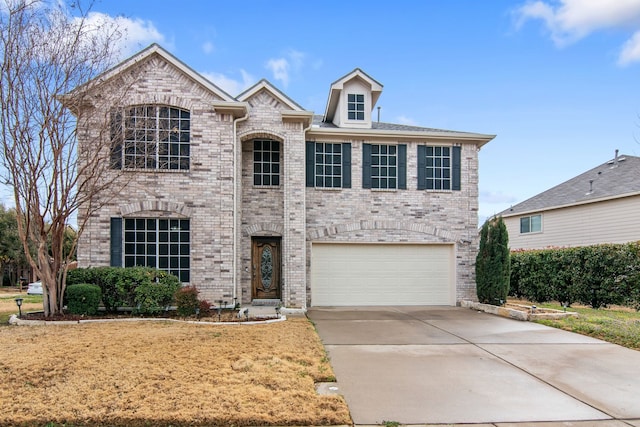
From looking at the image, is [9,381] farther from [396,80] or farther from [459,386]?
[396,80]

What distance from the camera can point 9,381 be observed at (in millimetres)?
5723

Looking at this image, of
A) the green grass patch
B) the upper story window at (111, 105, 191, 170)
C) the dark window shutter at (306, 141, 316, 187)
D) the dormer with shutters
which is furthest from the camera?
the dormer with shutters

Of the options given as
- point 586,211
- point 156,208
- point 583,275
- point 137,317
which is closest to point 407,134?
point 583,275

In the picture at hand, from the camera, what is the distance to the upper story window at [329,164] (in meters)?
14.7

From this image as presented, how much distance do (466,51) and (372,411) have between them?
1163 centimetres

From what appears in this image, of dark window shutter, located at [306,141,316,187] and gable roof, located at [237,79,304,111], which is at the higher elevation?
gable roof, located at [237,79,304,111]

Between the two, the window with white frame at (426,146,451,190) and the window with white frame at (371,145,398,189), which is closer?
the window with white frame at (371,145,398,189)

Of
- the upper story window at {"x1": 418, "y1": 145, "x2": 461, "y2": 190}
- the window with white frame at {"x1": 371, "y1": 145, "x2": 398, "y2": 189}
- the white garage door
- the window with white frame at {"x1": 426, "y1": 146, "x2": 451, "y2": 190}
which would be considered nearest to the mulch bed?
the white garage door

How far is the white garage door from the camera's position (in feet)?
48.2

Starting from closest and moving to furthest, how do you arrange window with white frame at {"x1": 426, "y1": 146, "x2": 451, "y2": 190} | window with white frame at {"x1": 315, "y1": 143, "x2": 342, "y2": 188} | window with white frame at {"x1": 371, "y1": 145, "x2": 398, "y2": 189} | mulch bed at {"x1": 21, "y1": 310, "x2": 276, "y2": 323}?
mulch bed at {"x1": 21, "y1": 310, "x2": 276, "y2": 323}
window with white frame at {"x1": 315, "y1": 143, "x2": 342, "y2": 188}
window with white frame at {"x1": 371, "y1": 145, "x2": 398, "y2": 189}
window with white frame at {"x1": 426, "y1": 146, "x2": 451, "y2": 190}

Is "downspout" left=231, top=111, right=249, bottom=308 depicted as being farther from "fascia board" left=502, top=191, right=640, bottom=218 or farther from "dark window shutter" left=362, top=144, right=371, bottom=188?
"fascia board" left=502, top=191, right=640, bottom=218

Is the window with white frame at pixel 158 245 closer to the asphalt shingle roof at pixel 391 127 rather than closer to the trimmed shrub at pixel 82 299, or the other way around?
the trimmed shrub at pixel 82 299

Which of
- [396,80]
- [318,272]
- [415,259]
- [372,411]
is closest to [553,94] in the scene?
[396,80]

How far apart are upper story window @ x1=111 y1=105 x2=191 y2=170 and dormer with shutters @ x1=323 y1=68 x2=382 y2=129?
5.49 m
